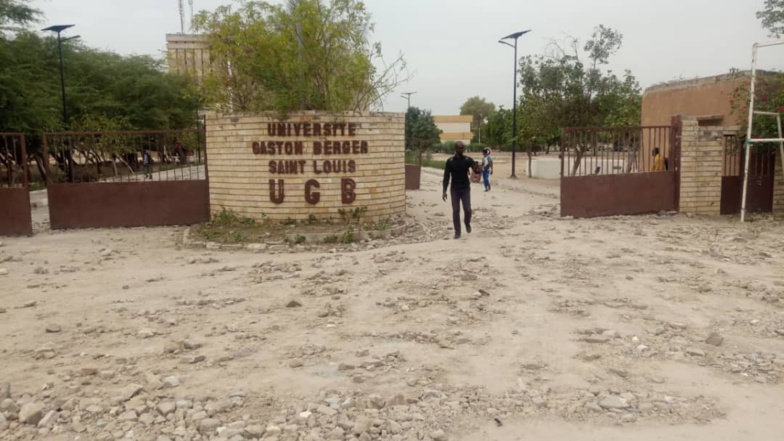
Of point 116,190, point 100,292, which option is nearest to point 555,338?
point 100,292

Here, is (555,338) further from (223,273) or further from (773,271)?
(223,273)

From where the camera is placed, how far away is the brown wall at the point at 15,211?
38.1ft

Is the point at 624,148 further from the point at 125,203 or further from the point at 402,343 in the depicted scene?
the point at 125,203

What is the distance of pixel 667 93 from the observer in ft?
57.1

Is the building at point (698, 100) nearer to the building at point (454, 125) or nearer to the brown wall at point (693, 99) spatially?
the brown wall at point (693, 99)

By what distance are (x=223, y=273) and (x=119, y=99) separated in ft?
92.3

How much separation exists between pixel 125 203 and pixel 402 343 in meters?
8.93

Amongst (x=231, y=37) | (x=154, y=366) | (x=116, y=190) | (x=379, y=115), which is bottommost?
(x=154, y=366)

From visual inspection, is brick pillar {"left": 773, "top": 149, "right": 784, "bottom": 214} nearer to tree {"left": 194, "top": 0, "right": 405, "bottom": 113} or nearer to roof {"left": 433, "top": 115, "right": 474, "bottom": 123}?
tree {"left": 194, "top": 0, "right": 405, "bottom": 113}

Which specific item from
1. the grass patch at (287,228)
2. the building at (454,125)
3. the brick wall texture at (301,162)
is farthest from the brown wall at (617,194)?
the building at (454,125)

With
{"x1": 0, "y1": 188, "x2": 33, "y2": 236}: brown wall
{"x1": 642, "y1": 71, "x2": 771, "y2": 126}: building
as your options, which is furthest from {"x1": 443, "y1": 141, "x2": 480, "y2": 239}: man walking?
{"x1": 0, "y1": 188, "x2": 33, "y2": 236}: brown wall

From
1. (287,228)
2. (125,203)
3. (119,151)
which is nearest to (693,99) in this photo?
(287,228)

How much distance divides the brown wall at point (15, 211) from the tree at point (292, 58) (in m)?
4.16

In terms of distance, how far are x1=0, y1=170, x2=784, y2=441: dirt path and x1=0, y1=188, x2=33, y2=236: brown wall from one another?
270 centimetres
